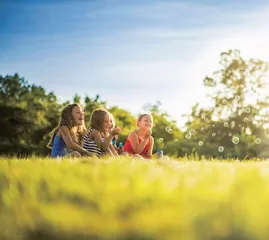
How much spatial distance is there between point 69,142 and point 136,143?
80.8 inches

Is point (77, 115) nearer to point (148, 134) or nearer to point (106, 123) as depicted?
point (106, 123)

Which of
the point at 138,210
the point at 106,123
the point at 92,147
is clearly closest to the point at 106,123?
the point at 106,123

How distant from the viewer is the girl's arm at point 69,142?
774 cm

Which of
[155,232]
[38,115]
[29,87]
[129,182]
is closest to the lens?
[155,232]

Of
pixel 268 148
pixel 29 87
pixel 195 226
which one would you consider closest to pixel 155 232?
pixel 195 226

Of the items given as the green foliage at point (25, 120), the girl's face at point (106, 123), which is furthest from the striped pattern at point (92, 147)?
the green foliage at point (25, 120)

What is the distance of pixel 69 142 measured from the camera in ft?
25.8

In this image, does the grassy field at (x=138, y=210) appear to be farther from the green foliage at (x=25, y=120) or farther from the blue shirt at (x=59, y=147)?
the green foliage at (x=25, y=120)

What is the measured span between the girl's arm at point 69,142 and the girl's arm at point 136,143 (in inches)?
68.1

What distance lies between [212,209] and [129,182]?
529 millimetres

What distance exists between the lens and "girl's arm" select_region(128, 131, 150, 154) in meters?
9.09

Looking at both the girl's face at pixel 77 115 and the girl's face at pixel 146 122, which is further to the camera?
the girl's face at pixel 146 122

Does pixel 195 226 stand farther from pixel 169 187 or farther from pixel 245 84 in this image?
pixel 245 84

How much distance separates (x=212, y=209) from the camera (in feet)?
4.49
